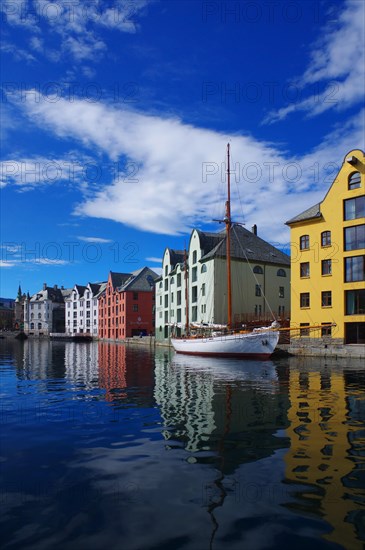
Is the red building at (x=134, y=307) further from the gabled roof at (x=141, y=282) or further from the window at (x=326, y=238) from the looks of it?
the window at (x=326, y=238)

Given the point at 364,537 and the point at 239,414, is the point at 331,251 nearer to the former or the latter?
the point at 239,414

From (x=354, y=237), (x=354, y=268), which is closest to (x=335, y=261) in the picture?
(x=354, y=268)

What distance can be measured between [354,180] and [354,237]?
5843 mm

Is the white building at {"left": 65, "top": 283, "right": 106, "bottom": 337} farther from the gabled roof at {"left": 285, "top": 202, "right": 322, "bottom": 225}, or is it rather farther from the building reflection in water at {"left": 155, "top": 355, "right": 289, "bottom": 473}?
the building reflection in water at {"left": 155, "top": 355, "right": 289, "bottom": 473}

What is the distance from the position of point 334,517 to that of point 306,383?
15.6 metres

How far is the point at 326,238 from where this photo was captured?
1761 inches

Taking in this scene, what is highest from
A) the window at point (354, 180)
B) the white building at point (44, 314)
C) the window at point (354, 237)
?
the window at point (354, 180)

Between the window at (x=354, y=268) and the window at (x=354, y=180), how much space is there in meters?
7.30

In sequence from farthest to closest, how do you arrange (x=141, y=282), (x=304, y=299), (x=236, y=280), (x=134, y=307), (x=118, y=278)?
(x=118, y=278)
(x=141, y=282)
(x=134, y=307)
(x=236, y=280)
(x=304, y=299)

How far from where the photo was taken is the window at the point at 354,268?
133 ft

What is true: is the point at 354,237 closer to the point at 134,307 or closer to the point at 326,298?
the point at 326,298

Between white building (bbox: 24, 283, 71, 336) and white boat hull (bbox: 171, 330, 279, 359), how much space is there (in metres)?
110

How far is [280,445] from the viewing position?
989cm

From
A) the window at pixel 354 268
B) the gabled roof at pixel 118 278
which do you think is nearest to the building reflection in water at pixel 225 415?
the window at pixel 354 268
